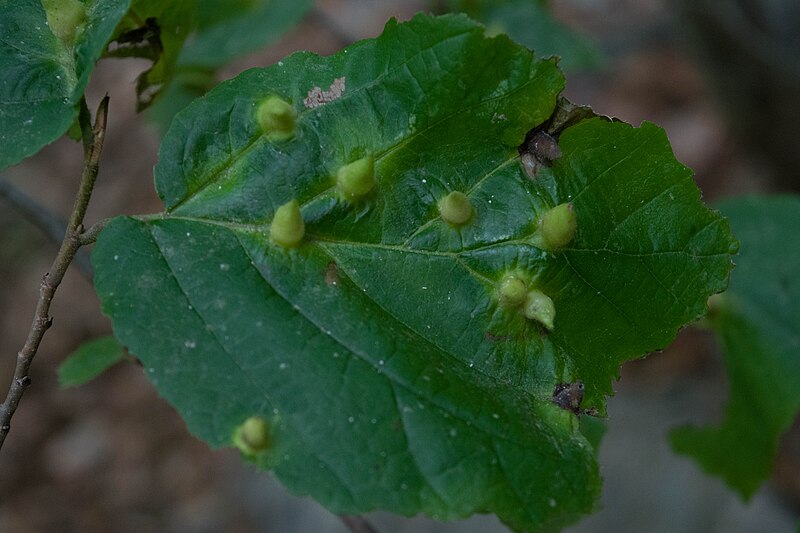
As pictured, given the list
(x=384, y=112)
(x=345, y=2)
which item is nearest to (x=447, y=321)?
(x=384, y=112)

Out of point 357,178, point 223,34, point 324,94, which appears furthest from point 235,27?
point 357,178

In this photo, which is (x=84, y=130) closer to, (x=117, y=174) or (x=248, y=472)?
(x=248, y=472)

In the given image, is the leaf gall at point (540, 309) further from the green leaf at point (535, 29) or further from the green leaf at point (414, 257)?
the green leaf at point (535, 29)

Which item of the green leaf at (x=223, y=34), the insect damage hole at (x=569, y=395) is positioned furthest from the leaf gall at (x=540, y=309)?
the green leaf at (x=223, y=34)

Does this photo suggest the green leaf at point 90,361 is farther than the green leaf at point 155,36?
Yes

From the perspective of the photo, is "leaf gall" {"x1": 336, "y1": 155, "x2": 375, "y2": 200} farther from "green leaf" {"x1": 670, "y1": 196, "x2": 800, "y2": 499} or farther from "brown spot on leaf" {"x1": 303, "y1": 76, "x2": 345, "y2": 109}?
"green leaf" {"x1": 670, "y1": 196, "x2": 800, "y2": 499}

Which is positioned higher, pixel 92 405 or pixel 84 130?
pixel 84 130
